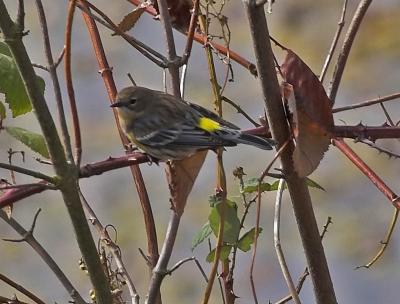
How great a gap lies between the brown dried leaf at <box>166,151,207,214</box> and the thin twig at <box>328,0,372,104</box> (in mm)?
274

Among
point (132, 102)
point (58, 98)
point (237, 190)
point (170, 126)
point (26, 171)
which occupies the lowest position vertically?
point (26, 171)

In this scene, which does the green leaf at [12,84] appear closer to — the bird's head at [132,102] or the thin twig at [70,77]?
the thin twig at [70,77]

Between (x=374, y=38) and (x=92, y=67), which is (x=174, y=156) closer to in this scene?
(x=92, y=67)

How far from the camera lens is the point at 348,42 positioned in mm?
1590

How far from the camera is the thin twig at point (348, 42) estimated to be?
157cm

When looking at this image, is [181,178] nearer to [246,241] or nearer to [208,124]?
[246,241]

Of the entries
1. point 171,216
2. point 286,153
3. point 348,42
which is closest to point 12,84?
point 171,216

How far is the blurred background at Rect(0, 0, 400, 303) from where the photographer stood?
490cm

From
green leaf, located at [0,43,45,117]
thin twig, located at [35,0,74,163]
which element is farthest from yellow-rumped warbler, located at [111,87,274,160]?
thin twig, located at [35,0,74,163]

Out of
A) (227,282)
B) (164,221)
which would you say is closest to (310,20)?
(164,221)

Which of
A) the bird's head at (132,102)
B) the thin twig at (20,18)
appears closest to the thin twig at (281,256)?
the thin twig at (20,18)

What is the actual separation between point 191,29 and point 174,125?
2.28 ft

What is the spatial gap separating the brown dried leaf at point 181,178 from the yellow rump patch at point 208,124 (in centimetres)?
44

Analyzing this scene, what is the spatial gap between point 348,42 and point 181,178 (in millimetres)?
399
